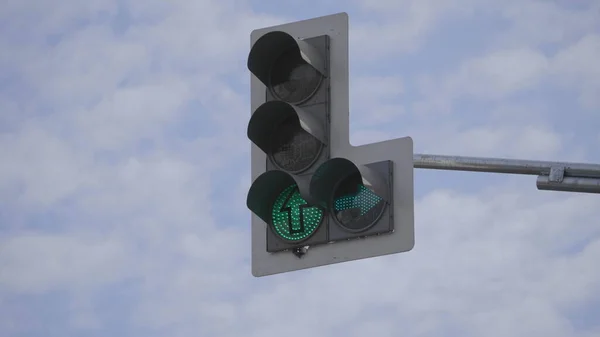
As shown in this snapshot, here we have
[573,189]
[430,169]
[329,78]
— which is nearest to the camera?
[573,189]

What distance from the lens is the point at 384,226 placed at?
27.9 feet

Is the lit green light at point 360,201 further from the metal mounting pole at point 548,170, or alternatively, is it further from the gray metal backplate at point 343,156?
the metal mounting pole at point 548,170

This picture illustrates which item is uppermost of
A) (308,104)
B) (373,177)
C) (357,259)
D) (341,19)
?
(341,19)

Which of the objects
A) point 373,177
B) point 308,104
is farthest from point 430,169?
point 308,104

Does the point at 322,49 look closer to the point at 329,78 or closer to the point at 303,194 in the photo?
the point at 329,78

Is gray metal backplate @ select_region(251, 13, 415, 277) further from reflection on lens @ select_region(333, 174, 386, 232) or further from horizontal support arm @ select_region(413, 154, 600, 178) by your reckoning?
horizontal support arm @ select_region(413, 154, 600, 178)

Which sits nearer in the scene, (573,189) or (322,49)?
(573,189)

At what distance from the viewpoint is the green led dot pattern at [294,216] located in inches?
343

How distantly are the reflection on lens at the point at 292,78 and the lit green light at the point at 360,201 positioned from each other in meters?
0.76

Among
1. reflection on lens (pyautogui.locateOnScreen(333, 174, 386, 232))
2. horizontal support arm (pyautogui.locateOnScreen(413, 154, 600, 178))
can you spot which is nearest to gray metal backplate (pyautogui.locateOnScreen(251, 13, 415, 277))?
reflection on lens (pyautogui.locateOnScreen(333, 174, 386, 232))

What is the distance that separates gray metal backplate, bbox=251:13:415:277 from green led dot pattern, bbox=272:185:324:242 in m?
0.12

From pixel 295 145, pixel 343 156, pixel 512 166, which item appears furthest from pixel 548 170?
pixel 295 145

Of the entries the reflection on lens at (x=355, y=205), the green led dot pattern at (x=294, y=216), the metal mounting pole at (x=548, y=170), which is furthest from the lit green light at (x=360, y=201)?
the metal mounting pole at (x=548, y=170)

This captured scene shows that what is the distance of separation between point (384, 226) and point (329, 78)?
1118mm
